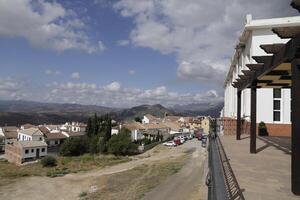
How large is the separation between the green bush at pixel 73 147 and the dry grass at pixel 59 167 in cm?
332

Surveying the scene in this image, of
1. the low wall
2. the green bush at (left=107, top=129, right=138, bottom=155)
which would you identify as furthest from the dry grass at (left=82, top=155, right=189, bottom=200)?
the green bush at (left=107, top=129, right=138, bottom=155)

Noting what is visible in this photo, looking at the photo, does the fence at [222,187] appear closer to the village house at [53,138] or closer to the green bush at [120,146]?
the green bush at [120,146]

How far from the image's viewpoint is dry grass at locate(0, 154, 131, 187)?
3458 cm

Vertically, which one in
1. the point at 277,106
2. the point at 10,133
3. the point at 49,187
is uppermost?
the point at 277,106

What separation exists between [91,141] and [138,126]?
1971cm

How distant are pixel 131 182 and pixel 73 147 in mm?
24564

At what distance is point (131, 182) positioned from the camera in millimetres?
27109

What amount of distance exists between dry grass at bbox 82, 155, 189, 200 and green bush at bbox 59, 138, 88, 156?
18999 millimetres

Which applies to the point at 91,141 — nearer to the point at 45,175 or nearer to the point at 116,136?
the point at 116,136

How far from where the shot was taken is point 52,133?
67.6 meters

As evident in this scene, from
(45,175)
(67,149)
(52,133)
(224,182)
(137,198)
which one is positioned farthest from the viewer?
(52,133)

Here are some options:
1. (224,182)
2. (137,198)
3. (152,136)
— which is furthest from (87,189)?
(152,136)

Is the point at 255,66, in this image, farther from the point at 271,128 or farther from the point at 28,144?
the point at 28,144

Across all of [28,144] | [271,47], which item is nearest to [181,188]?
[271,47]
